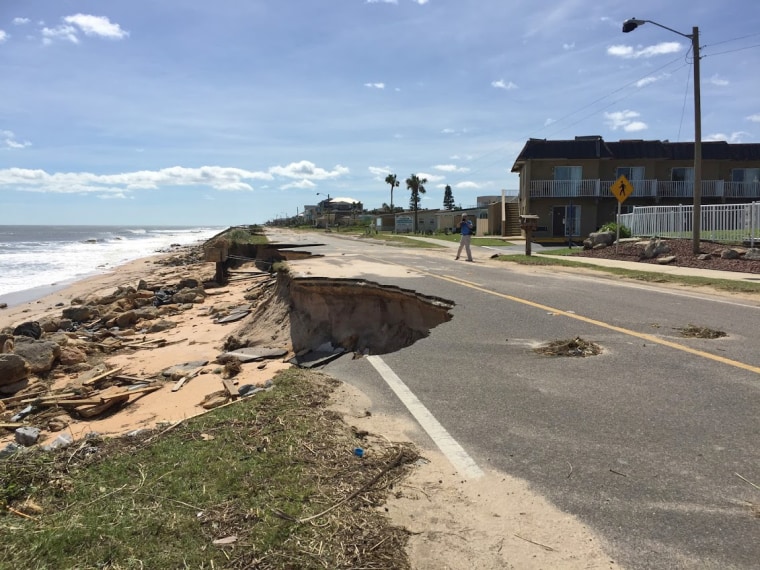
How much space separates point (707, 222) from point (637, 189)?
54.1 feet

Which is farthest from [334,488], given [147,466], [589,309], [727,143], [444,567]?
[727,143]

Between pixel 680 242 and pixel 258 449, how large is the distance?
856 inches

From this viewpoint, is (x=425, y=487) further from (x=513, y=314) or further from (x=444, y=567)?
(x=513, y=314)

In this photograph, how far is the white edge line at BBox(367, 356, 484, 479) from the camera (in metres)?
3.79

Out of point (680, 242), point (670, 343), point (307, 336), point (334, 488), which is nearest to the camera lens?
point (334, 488)

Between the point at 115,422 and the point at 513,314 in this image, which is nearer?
the point at 115,422

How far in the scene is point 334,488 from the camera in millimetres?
3391

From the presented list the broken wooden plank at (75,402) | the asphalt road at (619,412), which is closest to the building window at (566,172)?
the asphalt road at (619,412)

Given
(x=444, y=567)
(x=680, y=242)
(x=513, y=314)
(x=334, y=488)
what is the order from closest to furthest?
(x=444, y=567) < (x=334, y=488) < (x=513, y=314) < (x=680, y=242)

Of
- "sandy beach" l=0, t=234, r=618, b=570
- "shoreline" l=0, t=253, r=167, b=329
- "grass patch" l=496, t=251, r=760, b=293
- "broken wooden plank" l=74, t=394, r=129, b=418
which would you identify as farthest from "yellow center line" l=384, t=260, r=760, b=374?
"shoreline" l=0, t=253, r=167, b=329

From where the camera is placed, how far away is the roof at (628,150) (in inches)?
1485

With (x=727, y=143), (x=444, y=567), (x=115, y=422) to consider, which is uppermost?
(x=727, y=143)

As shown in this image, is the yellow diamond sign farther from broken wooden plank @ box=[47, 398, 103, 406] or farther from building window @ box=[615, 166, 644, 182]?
broken wooden plank @ box=[47, 398, 103, 406]

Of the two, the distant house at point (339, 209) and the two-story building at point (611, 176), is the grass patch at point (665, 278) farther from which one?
the distant house at point (339, 209)
